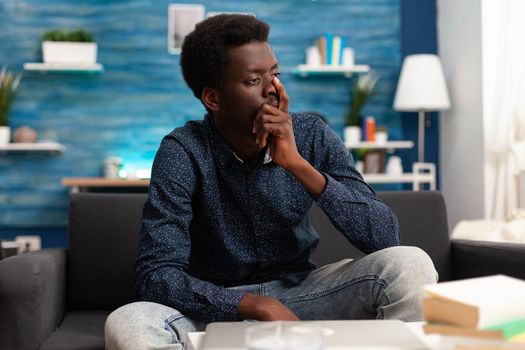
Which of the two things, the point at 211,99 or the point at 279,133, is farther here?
the point at 211,99

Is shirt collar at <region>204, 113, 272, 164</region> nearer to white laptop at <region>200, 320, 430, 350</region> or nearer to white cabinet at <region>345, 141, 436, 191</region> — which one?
white laptop at <region>200, 320, 430, 350</region>

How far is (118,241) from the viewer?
2160 mm

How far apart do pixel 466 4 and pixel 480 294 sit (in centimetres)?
416

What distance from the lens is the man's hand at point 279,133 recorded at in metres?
1.58

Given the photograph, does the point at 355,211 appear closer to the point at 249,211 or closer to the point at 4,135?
the point at 249,211

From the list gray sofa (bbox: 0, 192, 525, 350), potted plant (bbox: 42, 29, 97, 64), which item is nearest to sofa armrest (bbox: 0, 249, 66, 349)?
gray sofa (bbox: 0, 192, 525, 350)

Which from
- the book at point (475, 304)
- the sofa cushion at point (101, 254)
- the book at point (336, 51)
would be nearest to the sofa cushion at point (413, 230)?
the sofa cushion at point (101, 254)

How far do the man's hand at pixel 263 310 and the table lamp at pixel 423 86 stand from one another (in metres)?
3.45

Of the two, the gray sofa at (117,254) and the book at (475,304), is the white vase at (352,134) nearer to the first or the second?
the gray sofa at (117,254)

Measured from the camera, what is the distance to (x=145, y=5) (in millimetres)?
4949

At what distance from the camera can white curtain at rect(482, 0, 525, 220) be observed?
13.2ft

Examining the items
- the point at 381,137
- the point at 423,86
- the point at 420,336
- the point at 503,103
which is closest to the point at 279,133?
the point at 420,336

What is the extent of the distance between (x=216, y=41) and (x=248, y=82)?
0.14 m

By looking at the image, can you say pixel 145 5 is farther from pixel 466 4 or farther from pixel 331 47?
pixel 466 4
